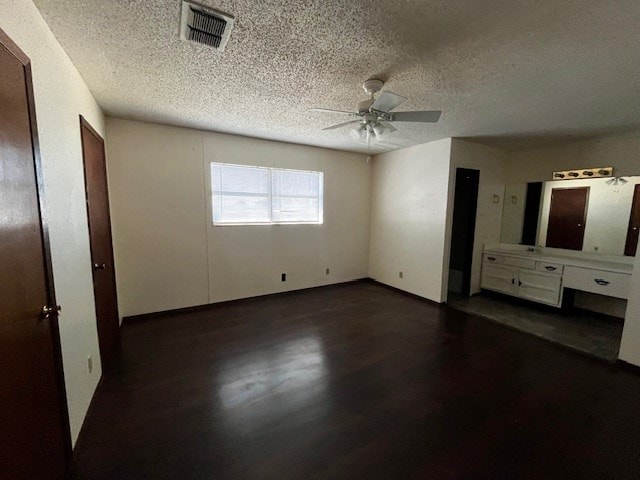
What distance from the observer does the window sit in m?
3.65

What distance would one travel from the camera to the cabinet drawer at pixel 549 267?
11.2 ft

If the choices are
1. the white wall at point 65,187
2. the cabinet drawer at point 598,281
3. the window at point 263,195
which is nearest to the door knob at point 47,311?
the white wall at point 65,187

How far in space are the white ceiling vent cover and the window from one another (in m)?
2.18

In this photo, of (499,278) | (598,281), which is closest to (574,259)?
(598,281)

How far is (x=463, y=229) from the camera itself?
442 centimetres

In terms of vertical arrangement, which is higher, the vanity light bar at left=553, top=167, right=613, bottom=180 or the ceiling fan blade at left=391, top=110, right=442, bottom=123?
the ceiling fan blade at left=391, top=110, right=442, bottom=123

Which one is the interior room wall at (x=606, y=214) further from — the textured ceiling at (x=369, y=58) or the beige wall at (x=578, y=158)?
the textured ceiling at (x=369, y=58)

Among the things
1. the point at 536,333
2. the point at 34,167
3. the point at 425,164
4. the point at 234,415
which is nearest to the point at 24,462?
the point at 234,415

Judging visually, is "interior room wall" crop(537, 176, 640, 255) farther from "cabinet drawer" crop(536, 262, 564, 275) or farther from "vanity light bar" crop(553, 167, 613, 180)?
"cabinet drawer" crop(536, 262, 564, 275)

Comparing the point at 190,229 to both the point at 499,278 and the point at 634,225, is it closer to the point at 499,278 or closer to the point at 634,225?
the point at 499,278

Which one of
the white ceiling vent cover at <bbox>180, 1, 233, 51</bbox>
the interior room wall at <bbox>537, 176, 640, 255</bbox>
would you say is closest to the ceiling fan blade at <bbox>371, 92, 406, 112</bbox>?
the white ceiling vent cover at <bbox>180, 1, 233, 51</bbox>

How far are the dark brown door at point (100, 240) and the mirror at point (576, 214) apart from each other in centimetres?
551

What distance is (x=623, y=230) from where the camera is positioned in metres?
3.16

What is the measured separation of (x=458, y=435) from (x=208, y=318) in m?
2.90
